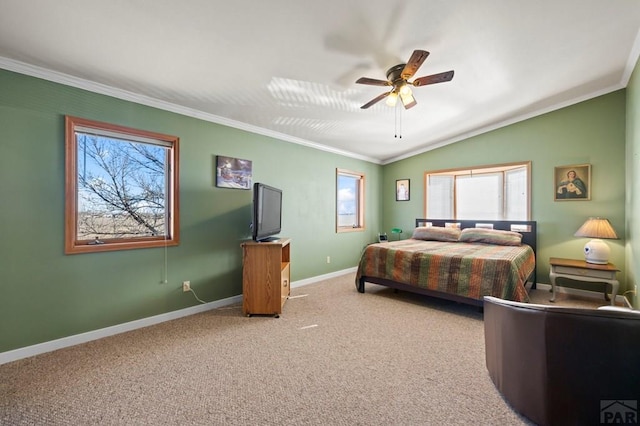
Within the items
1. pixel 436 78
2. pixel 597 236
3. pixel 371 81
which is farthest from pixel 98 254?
pixel 597 236

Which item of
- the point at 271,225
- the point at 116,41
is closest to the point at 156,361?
the point at 271,225

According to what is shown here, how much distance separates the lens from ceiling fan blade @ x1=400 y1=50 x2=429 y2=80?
2.01 metres

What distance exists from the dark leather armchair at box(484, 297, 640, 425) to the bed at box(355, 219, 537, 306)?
1.51m

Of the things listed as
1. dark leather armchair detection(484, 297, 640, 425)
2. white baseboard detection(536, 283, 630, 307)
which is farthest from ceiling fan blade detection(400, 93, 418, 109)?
white baseboard detection(536, 283, 630, 307)

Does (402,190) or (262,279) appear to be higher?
(402,190)

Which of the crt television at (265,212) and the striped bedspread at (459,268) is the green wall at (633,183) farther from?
the crt television at (265,212)

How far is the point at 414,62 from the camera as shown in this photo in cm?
216

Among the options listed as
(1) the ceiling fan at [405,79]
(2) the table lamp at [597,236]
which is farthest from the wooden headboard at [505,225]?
(1) the ceiling fan at [405,79]

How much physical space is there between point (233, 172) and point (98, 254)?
1.66m

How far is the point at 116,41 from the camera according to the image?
6.54 ft

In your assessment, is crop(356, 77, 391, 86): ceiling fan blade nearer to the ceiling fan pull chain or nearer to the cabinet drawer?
the ceiling fan pull chain

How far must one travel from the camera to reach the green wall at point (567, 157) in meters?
3.63

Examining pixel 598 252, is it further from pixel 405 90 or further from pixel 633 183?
pixel 405 90

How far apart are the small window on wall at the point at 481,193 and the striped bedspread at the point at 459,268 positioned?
0.88 meters
